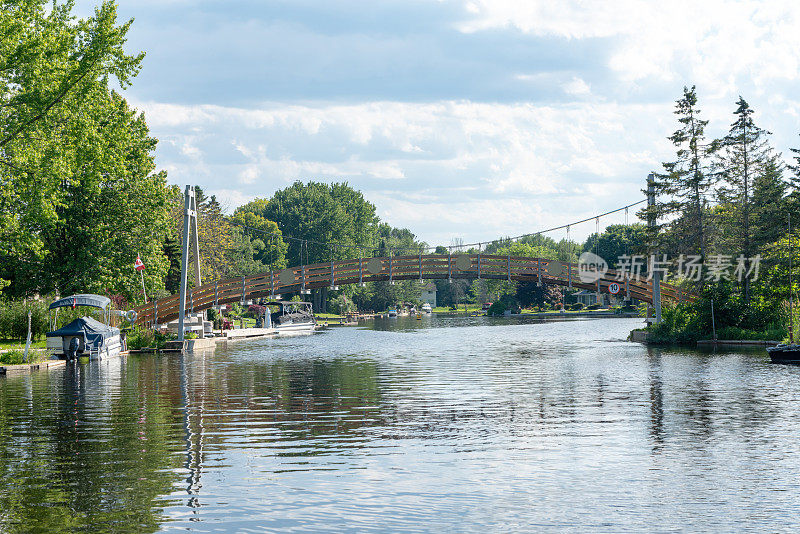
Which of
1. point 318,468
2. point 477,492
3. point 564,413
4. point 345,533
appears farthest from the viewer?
point 564,413

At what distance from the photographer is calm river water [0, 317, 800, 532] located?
13.1 metres

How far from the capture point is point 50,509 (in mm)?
13266

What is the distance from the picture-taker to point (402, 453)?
59.8ft

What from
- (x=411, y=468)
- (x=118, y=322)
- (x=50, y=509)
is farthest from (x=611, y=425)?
(x=118, y=322)

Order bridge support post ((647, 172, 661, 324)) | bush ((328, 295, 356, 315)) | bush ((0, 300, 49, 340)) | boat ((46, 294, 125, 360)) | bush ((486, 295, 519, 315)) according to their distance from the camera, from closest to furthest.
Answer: boat ((46, 294, 125, 360)), bush ((0, 300, 49, 340)), bridge support post ((647, 172, 661, 324)), bush ((328, 295, 356, 315)), bush ((486, 295, 519, 315))

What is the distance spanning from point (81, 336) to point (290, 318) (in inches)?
2236

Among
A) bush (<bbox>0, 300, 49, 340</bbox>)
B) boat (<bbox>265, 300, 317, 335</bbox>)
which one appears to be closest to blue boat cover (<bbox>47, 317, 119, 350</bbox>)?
bush (<bbox>0, 300, 49, 340</bbox>)

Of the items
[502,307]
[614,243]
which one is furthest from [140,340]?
[614,243]

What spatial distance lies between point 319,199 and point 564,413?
149m

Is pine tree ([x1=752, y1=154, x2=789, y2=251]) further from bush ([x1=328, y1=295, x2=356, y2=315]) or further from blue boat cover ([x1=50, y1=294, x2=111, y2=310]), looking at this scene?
bush ([x1=328, y1=295, x2=356, y2=315])

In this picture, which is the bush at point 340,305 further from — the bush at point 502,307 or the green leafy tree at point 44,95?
the green leafy tree at point 44,95

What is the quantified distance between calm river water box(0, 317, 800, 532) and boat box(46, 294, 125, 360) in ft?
32.6

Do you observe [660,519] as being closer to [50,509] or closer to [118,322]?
[50,509]

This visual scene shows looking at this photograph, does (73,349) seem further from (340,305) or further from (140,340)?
(340,305)
